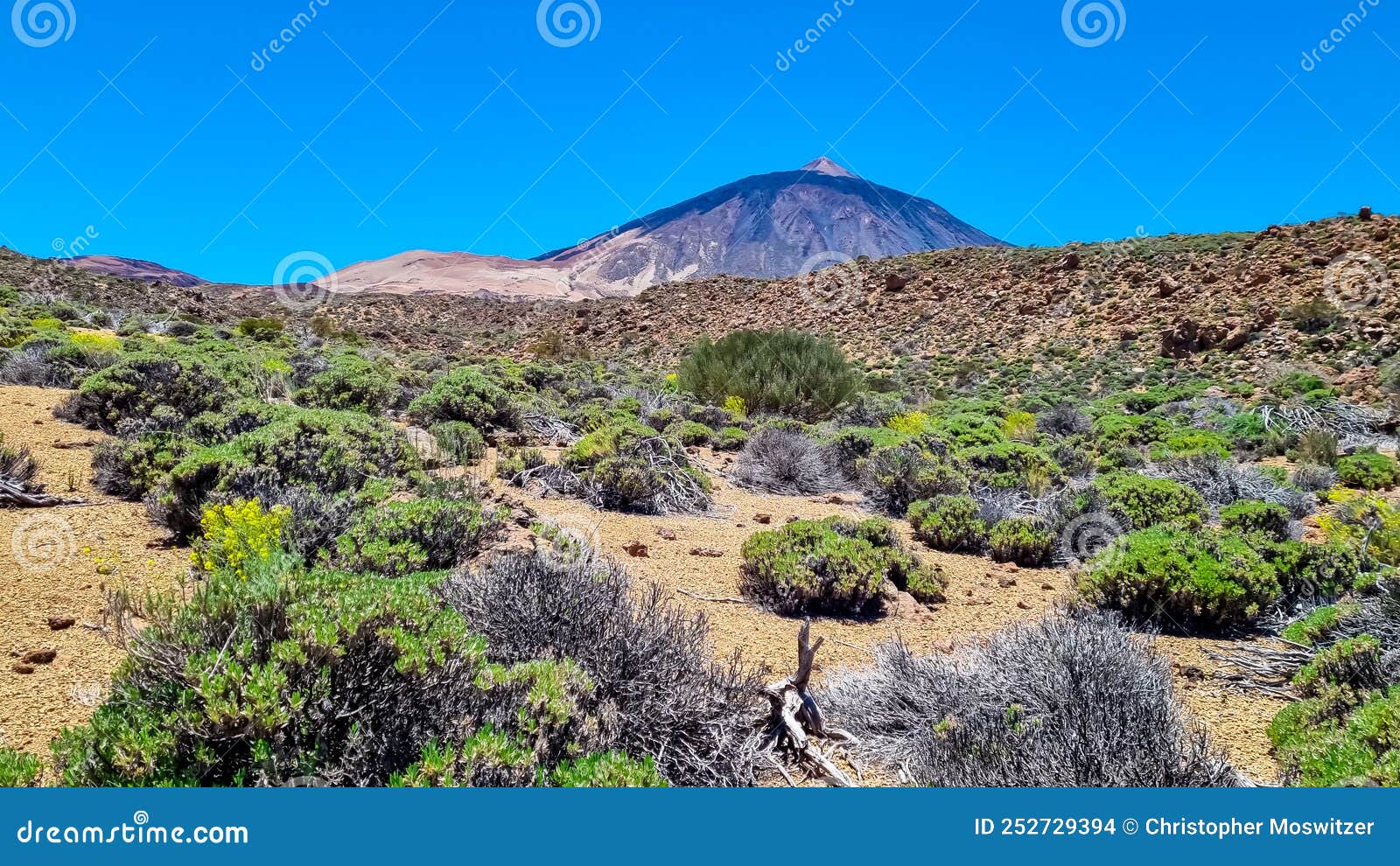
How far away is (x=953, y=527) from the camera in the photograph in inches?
265

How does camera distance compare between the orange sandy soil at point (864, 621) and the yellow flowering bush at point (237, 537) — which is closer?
the yellow flowering bush at point (237, 537)

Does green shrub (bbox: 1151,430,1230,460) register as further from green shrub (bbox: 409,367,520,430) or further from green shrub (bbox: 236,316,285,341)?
green shrub (bbox: 236,316,285,341)

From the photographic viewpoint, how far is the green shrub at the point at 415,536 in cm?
411

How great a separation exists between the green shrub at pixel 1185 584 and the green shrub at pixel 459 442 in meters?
5.85

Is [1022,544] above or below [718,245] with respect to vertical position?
below

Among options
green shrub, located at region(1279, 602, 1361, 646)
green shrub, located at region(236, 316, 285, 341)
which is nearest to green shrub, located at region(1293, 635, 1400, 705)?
green shrub, located at region(1279, 602, 1361, 646)

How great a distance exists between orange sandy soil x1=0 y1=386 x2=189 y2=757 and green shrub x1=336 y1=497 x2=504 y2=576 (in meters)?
0.93

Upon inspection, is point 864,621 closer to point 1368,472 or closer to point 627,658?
point 627,658

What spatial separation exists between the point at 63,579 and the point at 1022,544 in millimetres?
6456

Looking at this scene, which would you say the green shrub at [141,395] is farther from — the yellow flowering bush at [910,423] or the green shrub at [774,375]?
the green shrub at [774,375]

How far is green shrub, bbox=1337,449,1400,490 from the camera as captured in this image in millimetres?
9219

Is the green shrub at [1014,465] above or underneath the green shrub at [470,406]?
underneath

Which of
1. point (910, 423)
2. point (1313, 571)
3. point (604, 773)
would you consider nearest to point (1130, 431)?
point (910, 423)

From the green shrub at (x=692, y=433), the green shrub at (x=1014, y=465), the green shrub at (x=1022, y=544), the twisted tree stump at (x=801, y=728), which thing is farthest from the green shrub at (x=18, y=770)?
the green shrub at (x=692, y=433)
